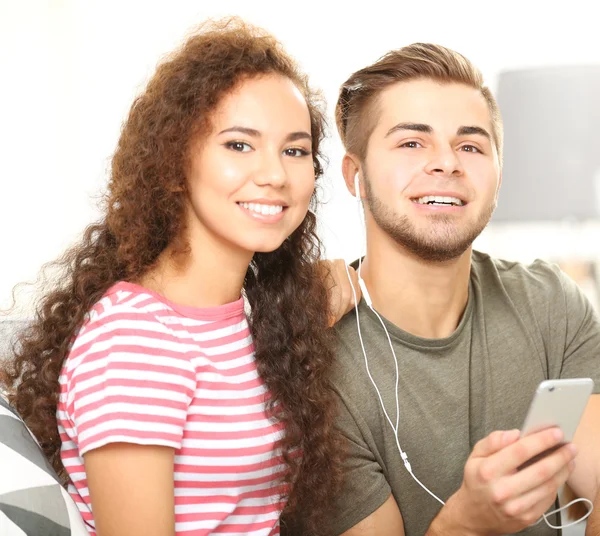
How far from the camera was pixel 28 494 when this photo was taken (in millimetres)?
1132

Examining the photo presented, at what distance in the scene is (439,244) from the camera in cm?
164

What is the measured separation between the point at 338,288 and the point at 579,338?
1.63 feet

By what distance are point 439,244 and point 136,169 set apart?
0.61 meters

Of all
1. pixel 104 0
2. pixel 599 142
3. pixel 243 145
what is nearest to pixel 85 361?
pixel 243 145

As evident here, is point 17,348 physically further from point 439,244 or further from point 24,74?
point 24,74

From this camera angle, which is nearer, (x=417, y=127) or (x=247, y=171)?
(x=247, y=171)

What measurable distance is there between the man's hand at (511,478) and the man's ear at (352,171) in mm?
627

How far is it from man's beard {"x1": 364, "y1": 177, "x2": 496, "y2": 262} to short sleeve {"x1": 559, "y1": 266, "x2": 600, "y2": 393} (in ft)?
0.81

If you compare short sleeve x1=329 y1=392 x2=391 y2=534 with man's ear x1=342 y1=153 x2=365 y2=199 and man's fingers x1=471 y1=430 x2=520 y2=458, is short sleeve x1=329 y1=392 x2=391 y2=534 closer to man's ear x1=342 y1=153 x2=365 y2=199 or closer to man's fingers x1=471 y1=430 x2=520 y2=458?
man's fingers x1=471 y1=430 x2=520 y2=458

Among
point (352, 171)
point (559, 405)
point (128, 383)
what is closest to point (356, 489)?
point (559, 405)

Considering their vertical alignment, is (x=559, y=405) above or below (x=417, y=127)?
below

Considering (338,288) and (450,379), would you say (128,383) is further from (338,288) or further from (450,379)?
(450,379)

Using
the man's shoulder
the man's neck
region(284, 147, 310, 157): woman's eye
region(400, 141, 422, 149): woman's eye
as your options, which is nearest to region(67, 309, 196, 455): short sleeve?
region(284, 147, 310, 157): woman's eye

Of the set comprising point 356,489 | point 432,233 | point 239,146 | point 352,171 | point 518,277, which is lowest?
point 356,489
